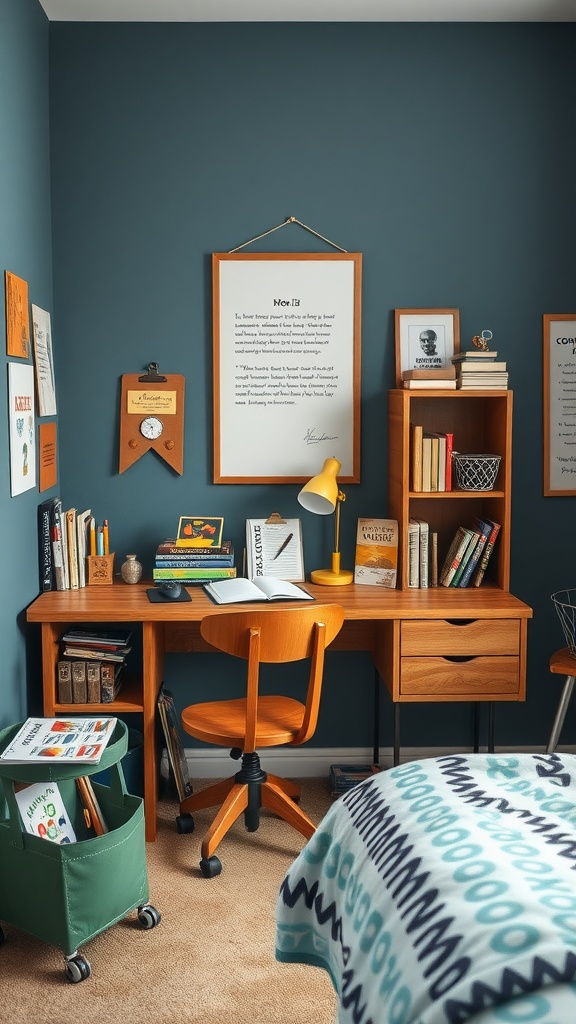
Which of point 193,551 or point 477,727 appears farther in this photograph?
point 477,727

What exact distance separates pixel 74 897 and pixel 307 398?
1879 mm

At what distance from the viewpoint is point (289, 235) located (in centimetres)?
344

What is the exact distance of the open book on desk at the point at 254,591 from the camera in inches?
121

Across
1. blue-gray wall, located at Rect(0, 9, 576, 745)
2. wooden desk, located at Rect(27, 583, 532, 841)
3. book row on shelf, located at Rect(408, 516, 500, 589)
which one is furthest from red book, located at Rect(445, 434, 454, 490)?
wooden desk, located at Rect(27, 583, 532, 841)

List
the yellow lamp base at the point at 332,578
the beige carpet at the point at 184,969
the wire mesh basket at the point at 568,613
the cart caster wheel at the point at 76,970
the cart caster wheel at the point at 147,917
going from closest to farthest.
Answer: the beige carpet at the point at 184,969, the cart caster wheel at the point at 76,970, the cart caster wheel at the point at 147,917, the wire mesh basket at the point at 568,613, the yellow lamp base at the point at 332,578

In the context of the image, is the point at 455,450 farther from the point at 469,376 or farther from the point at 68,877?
the point at 68,877

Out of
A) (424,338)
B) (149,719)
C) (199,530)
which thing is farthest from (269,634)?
(424,338)

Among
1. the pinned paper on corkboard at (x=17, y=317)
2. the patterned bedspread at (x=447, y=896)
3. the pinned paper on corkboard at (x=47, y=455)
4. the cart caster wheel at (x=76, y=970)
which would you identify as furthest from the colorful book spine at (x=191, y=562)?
the patterned bedspread at (x=447, y=896)

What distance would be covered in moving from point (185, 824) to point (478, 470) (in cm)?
152

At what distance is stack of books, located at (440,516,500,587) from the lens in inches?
130

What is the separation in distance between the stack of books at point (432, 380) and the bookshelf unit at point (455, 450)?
27mm

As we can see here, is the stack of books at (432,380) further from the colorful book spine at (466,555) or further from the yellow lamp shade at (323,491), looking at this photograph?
the colorful book spine at (466,555)

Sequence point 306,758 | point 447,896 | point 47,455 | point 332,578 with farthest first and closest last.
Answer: point 306,758 → point 332,578 → point 47,455 → point 447,896

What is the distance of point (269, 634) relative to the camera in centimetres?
276
